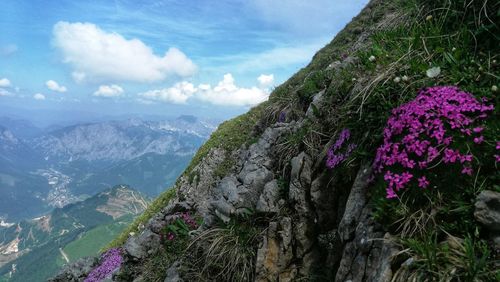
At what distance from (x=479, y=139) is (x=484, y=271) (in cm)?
163

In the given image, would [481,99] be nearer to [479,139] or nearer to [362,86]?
[479,139]

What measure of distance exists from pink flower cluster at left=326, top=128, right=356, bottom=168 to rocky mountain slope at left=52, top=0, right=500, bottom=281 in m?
0.03

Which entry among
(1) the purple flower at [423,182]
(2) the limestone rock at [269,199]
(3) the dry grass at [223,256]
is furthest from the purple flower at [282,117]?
(1) the purple flower at [423,182]

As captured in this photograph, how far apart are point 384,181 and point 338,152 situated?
1.59 m

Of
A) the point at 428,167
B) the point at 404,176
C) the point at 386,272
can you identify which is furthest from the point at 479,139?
the point at 386,272

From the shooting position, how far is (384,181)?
5.11 m

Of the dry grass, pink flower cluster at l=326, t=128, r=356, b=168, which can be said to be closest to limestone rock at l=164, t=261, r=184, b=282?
the dry grass

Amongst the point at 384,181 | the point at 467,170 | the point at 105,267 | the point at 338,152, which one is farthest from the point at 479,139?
the point at 105,267

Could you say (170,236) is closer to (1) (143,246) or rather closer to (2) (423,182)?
(1) (143,246)

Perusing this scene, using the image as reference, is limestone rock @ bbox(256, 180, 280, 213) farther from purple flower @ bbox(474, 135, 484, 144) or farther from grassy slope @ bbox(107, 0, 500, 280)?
purple flower @ bbox(474, 135, 484, 144)

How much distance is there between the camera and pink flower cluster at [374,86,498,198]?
4.75 meters

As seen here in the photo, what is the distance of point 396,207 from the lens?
475 centimetres

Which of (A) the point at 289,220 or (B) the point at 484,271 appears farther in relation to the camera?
(A) the point at 289,220

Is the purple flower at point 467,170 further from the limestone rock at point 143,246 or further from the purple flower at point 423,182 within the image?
the limestone rock at point 143,246
